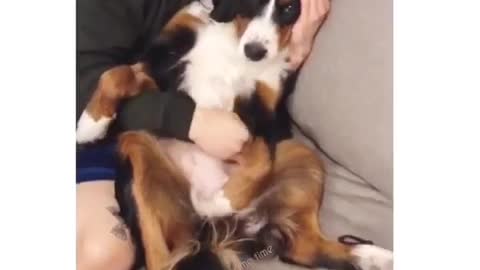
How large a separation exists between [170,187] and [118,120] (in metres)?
0.14

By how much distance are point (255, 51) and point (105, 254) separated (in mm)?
406

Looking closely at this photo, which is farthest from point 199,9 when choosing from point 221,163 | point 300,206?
point 300,206

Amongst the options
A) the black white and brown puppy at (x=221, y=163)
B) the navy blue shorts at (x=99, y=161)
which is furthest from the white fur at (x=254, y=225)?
the navy blue shorts at (x=99, y=161)

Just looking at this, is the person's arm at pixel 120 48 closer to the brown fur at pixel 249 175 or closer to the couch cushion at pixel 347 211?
the brown fur at pixel 249 175

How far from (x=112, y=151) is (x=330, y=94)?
37cm

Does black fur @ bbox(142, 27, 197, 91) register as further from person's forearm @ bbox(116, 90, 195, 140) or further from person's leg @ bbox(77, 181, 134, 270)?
person's leg @ bbox(77, 181, 134, 270)

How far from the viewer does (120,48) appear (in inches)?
54.0

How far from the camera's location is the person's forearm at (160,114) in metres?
1.37

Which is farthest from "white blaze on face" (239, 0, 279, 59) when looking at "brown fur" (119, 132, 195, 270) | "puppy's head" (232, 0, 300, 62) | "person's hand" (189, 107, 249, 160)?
"brown fur" (119, 132, 195, 270)
